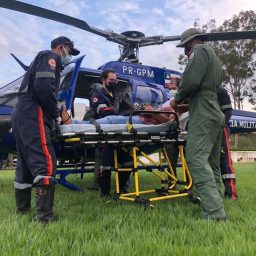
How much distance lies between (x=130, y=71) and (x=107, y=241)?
5.96 m

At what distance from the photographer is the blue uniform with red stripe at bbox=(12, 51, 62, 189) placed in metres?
3.77

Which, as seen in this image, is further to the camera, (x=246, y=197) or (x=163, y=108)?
(x=246, y=197)

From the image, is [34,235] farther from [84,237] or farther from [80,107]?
[80,107]

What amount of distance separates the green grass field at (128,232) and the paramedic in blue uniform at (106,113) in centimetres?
89

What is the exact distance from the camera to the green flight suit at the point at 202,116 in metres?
3.98

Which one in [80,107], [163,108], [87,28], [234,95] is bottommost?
[163,108]

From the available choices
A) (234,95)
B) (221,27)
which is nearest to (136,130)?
(234,95)

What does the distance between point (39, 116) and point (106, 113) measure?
1921 mm

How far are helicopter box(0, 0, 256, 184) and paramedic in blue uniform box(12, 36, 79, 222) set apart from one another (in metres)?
1.82

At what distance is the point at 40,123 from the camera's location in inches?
152

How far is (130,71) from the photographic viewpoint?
845 centimetres

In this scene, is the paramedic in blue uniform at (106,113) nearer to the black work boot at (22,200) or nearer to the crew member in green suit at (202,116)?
the black work boot at (22,200)

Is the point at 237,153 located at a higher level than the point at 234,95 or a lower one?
lower

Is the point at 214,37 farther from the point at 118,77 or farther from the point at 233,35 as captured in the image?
the point at 118,77
